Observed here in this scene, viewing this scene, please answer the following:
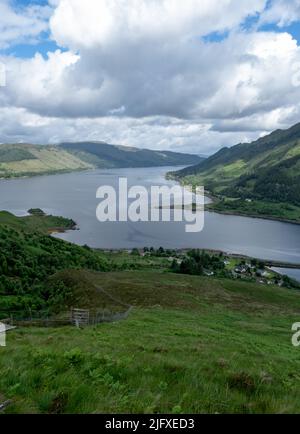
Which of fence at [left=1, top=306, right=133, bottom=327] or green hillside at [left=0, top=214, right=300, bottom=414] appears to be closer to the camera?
green hillside at [left=0, top=214, right=300, bottom=414]

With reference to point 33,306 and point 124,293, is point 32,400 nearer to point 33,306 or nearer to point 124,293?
point 33,306

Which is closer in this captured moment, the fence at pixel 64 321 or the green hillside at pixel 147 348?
the green hillside at pixel 147 348

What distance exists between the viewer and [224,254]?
15925 centimetres

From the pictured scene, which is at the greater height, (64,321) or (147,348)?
(147,348)

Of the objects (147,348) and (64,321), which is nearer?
(147,348)

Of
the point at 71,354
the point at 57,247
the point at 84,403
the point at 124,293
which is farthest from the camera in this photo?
the point at 57,247

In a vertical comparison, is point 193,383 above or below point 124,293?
above

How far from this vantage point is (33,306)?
1781 inches

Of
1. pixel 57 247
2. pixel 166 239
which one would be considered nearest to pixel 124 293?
pixel 57 247

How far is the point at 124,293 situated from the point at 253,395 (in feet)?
143

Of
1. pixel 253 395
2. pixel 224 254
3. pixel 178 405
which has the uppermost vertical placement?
pixel 178 405

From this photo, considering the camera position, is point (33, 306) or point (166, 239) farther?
point (166, 239)

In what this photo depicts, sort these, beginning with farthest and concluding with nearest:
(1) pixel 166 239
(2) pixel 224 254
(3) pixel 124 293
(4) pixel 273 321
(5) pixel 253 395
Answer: (1) pixel 166 239 < (2) pixel 224 254 < (3) pixel 124 293 < (4) pixel 273 321 < (5) pixel 253 395

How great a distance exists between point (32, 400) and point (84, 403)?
3.39ft
